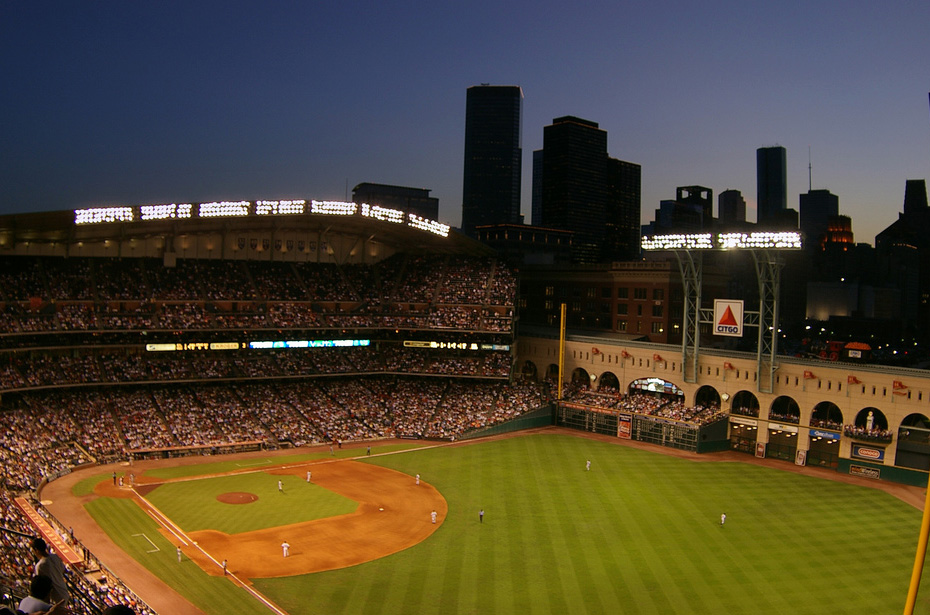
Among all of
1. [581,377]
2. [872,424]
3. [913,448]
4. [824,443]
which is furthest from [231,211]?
[913,448]

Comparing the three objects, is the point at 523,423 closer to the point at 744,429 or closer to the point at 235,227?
the point at 744,429

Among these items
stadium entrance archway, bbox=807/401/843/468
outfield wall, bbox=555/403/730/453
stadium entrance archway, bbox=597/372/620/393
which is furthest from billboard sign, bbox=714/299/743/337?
stadium entrance archway, bbox=597/372/620/393

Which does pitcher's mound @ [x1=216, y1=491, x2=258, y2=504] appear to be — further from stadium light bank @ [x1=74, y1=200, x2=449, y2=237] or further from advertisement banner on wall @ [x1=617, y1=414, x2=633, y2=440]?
advertisement banner on wall @ [x1=617, y1=414, x2=633, y2=440]

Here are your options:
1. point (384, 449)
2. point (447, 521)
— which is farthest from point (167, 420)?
point (447, 521)

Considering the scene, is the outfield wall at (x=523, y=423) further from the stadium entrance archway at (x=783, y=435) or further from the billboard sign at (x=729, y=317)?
the stadium entrance archway at (x=783, y=435)

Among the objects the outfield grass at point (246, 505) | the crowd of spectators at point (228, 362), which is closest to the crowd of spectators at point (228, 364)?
the crowd of spectators at point (228, 362)
